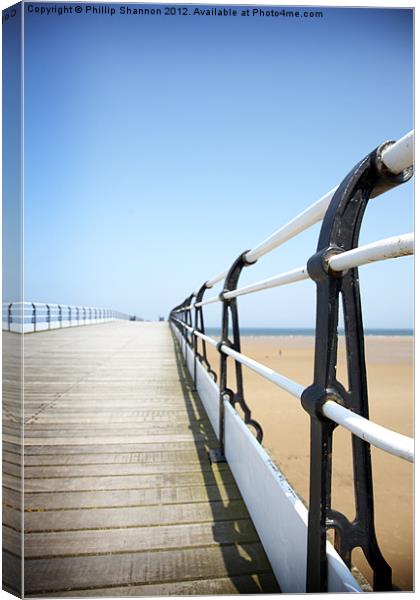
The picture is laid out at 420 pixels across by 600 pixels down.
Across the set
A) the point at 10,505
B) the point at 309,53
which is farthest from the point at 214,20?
the point at 10,505

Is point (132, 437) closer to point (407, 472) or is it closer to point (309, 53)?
point (309, 53)

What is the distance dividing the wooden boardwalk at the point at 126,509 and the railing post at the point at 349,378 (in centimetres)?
36

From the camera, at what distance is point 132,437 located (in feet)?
6.44

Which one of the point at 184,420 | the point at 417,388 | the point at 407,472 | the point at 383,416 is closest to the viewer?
the point at 417,388

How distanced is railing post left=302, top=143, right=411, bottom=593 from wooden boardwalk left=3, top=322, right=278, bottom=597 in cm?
36

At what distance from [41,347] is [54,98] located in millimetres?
A: 5437

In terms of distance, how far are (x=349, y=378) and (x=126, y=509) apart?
0.97 metres

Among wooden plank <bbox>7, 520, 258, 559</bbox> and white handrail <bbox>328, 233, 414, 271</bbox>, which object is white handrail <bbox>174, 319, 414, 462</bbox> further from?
wooden plank <bbox>7, 520, 258, 559</bbox>

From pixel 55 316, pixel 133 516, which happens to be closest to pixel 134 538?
pixel 133 516

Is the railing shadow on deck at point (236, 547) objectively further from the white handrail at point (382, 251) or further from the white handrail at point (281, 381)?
the white handrail at point (382, 251)

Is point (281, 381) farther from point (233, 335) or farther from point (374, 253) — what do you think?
point (233, 335)

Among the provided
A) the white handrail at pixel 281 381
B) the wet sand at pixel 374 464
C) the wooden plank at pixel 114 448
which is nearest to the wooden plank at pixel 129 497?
the wooden plank at pixel 114 448

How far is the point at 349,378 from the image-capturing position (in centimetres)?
72

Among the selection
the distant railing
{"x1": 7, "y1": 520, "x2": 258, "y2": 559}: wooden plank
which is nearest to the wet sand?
→ {"x1": 7, "y1": 520, "x2": 258, "y2": 559}: wooden plank
